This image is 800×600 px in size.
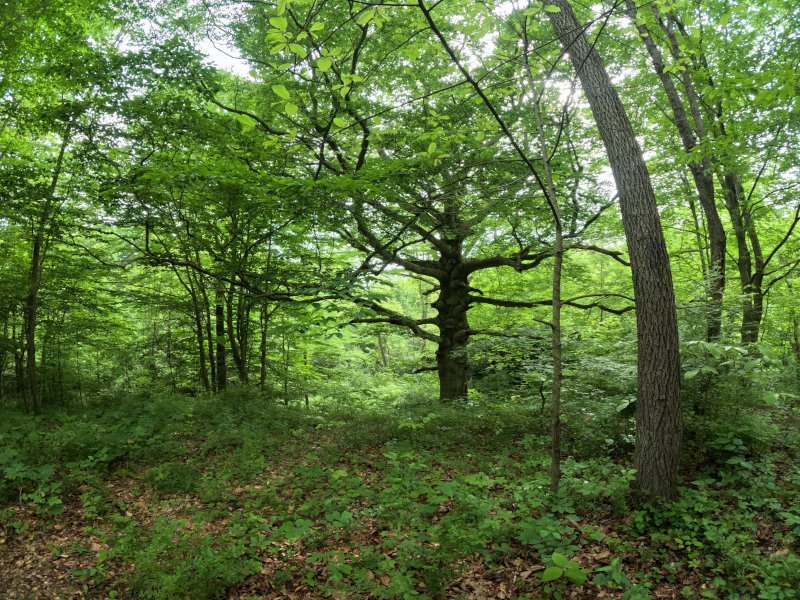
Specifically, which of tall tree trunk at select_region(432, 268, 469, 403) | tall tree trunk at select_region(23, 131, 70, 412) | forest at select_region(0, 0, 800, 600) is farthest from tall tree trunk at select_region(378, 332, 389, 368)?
tall tree trunk at select_region(23, 131, 70, 412)

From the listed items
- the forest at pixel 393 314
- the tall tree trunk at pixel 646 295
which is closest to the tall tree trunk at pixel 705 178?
the forest at pixel 393 314

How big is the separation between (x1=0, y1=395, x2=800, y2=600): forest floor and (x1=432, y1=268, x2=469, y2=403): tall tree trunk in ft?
11.3

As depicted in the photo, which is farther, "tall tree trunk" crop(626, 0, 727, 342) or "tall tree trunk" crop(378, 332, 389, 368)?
"tall tree trunk" crop(378, 332, 389, 368)

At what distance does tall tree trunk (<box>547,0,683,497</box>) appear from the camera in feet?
14.3

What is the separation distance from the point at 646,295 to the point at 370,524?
12.4 feet

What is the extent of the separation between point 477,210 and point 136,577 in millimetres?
5978

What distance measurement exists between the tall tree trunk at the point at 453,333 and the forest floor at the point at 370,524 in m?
3.45

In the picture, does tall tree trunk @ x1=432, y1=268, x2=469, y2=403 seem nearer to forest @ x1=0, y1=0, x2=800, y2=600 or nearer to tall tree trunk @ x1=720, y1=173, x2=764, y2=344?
forest @ x1=0, y1=0, x2=800, y2=600

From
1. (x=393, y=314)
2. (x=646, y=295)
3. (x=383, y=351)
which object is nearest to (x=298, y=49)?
(x=646, y=295)

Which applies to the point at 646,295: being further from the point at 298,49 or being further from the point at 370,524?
the point at 298,49

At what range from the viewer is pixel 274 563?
4.05 metres

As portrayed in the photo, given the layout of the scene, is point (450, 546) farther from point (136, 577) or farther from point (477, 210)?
point (477, 210)

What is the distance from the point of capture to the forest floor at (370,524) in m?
3.52

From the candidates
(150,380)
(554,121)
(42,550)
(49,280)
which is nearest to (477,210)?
(554,121)
